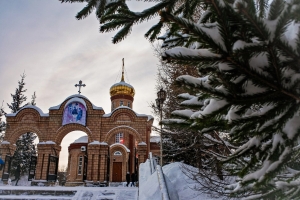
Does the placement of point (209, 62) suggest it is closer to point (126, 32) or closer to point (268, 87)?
point (268, 87)

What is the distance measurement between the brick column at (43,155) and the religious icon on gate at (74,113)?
6.82ft

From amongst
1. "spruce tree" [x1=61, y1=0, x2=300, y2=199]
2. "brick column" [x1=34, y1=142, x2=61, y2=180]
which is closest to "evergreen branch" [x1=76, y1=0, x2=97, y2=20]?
"spruce tree" [x1=61, y1=0, x2=300, y2=199]

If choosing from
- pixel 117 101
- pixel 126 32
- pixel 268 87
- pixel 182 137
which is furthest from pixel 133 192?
pixel 117 101

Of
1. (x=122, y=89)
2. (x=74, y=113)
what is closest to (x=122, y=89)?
(x=122, y=89)

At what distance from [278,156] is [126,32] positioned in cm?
162

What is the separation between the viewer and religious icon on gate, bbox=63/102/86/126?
20.3 m

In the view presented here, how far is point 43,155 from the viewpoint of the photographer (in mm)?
19250

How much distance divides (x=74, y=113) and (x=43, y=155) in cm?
390

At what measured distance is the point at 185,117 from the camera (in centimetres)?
186

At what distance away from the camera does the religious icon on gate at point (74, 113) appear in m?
20.3

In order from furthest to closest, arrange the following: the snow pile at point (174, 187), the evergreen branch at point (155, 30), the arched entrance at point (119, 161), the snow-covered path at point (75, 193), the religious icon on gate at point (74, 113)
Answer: the arched entrance at point (119, 161) → the religious icon on gate at point (74, 113) → the snow-covered path at point (75, 193) → the snow pile at point (174, 187) → the evergreen branch at point (155, 30)

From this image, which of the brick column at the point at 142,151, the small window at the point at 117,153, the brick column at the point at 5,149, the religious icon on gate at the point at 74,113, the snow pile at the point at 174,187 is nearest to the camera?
the snow pile at the point at 174,187

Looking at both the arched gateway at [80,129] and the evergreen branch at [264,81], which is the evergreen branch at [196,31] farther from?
the arched gateway at [80,129]

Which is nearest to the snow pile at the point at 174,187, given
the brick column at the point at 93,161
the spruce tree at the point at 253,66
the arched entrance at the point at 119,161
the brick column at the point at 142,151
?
the spruce tree at the point at 253,66
